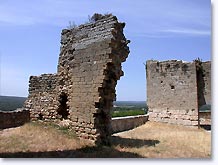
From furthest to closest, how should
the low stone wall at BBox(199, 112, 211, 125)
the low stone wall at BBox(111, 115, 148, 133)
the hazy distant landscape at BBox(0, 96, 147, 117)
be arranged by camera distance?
the low stone wall at BBox(199, 112, 211, 125) < the hazy distant landscape at BBox(0, 96, 147, 117) < the low stone wall at BBox(111, 115, 148, 133)

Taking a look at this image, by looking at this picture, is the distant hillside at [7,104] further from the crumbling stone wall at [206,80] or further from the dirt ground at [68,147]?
the crumbling stone wall at [206,80]

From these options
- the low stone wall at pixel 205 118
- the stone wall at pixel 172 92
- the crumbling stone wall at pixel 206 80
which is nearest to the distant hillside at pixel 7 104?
the stone wall at pixel 172 92

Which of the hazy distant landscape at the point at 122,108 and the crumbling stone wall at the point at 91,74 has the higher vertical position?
the crumbling stone wall at the point at 91,74

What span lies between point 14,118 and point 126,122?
4.58m

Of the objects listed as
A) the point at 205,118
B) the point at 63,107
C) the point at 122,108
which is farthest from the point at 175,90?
the point at 122,108

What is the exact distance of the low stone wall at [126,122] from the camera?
450 inches

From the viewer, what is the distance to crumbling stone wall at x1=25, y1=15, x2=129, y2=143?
718 cm

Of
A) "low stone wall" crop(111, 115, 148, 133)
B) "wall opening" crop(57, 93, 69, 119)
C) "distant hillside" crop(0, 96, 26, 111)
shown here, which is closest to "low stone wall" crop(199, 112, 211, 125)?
"low stone wall" crop(111, 115, 148, 133)

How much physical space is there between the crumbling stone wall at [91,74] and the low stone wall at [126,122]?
3203 mm

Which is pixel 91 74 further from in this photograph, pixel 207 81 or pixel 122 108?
pixel 122 108

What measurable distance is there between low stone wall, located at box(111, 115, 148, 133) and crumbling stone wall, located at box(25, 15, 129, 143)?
10.5 feet

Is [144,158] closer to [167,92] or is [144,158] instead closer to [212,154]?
[212,154]

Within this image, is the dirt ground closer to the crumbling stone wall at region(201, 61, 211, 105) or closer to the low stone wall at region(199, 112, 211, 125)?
the crumbling stone wall at region(201, 61, 211, 105)

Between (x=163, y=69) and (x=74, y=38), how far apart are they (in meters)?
6.31
